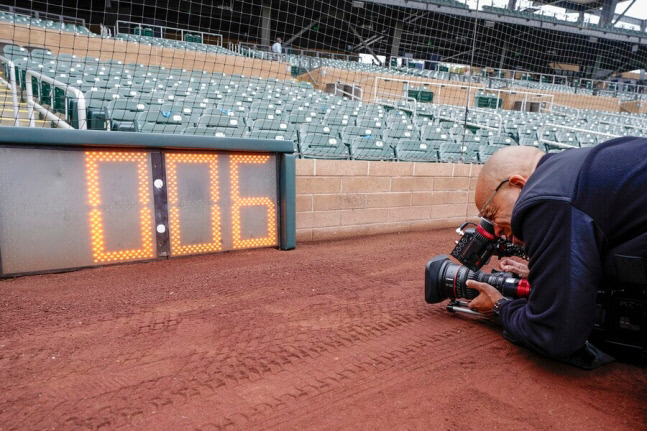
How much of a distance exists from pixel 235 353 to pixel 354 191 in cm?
302

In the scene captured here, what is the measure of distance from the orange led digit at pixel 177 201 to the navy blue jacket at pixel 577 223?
2470 mm

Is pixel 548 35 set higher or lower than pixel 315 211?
higher

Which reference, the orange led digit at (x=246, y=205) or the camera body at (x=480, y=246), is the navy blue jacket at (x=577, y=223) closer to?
the camera body at (x=480, y=246)

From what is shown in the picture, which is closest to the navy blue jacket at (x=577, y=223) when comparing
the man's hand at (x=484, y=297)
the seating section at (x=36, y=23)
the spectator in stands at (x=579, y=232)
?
the spectator in stands at (x=579, y=232)

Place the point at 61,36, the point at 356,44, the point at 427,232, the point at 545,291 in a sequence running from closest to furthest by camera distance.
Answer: the point at 545,291, the point at 427,232, the point at 61,36, the point at 356,44

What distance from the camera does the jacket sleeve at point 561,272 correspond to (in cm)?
166

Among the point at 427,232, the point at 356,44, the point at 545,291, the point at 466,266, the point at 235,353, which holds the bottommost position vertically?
the point at 427,232

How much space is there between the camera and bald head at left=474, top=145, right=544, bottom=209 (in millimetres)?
2006

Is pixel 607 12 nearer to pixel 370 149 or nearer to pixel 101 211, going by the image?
pixel 370 149

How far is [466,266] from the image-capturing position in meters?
2.54

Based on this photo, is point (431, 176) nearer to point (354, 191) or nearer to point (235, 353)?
point (354, 191)

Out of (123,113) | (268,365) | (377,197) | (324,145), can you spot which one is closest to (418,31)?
(324,145)

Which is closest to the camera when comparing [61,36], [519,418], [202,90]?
[519,418]

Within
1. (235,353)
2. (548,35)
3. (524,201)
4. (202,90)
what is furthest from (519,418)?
(548,35)
